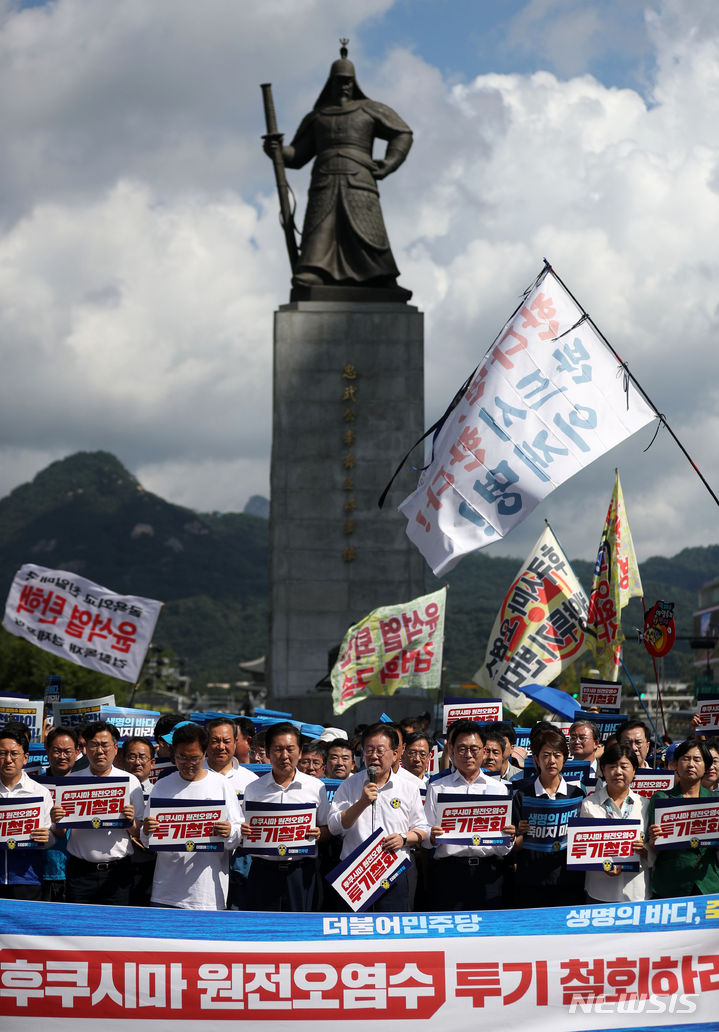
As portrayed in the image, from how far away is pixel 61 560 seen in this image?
178 metres

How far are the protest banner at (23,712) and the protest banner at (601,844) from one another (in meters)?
6.58

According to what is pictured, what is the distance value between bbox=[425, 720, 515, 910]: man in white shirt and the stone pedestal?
66.2ft

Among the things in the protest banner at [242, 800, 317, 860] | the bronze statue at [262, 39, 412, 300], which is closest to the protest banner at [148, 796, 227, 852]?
the protest banner at [242, 800, 317, 860]

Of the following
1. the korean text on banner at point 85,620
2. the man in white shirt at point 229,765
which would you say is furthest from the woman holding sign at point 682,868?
the korean text on banner at point 85,620

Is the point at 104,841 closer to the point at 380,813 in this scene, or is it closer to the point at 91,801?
the point at 91,801

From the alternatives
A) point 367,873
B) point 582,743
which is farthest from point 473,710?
point 367,873

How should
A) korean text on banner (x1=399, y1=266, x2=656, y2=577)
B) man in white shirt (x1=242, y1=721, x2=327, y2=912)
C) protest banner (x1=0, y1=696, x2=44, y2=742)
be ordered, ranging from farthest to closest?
protest banner (x1=0, y1=696, x2=44, y2=742)
korean text on banner (x1=399, y1=266, x2=656, y2=577)
man in white shirt (x1=242, y1=721, x2=327, y2=912)

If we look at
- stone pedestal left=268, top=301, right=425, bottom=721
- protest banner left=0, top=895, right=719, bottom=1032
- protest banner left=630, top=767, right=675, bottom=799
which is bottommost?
protest banner left=0, top=895, right=719, bottom=1032

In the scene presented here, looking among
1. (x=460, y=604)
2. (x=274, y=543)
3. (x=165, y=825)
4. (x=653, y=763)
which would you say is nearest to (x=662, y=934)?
(x=165, y=825)

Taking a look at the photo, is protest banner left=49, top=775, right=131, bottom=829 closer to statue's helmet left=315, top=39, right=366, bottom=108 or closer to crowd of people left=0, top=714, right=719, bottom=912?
crowd of people left=0, top=714, right=719, bottom=912

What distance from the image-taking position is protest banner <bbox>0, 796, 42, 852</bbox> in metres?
7.32

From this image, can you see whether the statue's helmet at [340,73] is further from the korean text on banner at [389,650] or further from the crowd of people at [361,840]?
the crowd of people at [361,840]

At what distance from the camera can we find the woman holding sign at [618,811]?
7270 millimetres

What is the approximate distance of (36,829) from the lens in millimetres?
7371
